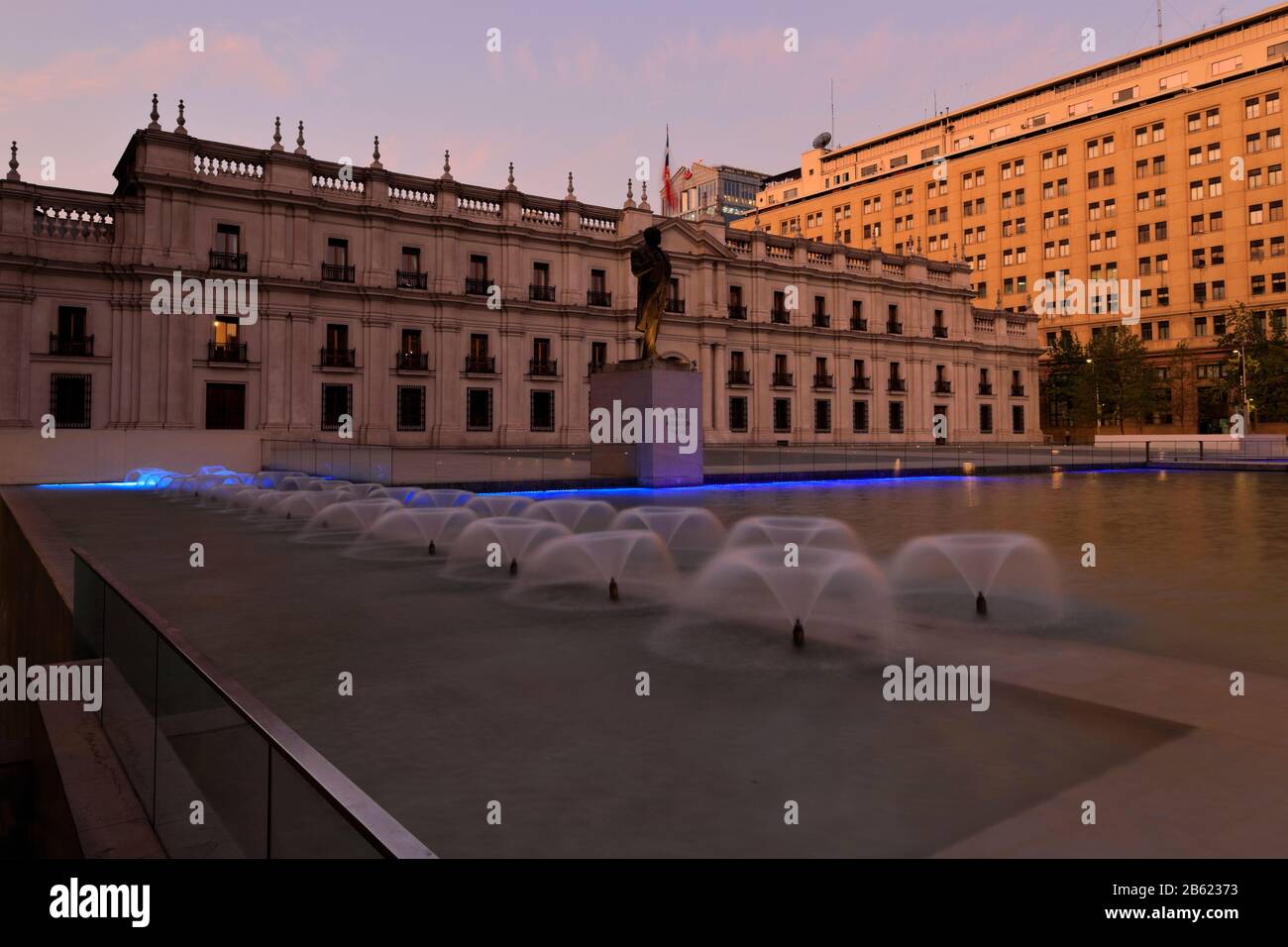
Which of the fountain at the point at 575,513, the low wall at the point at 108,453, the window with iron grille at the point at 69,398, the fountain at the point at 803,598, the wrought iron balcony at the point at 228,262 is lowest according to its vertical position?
the fountain at the point at 803,598

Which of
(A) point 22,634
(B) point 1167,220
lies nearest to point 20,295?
(A) point 22,634

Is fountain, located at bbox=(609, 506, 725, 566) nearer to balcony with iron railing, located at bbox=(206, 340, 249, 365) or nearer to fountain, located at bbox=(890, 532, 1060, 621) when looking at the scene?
fountain, located at bbox=(890, 532, 1060, 621)

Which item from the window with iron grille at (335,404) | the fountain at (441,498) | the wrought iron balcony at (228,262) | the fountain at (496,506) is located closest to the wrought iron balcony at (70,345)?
the wrought iron balcony at (228,262)

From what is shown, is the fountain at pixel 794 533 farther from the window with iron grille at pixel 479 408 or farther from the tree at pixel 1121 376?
the tree at pixel 1121 376

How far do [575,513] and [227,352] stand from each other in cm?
2830

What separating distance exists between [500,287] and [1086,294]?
51421mm

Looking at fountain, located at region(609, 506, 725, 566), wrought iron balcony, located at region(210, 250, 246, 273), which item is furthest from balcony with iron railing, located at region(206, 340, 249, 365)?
fountain, located at region(609, 506, 725, 566)

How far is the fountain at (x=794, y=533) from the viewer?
940 cm

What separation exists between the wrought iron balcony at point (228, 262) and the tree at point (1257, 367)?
58.4m

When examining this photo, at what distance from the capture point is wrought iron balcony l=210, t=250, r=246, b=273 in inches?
1356

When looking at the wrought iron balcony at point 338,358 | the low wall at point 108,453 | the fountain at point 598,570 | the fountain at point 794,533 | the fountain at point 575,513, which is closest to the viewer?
the fountain at point 598,570

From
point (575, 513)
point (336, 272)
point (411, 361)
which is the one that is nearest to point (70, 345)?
point (336, 272)

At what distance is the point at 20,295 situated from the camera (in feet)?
101
